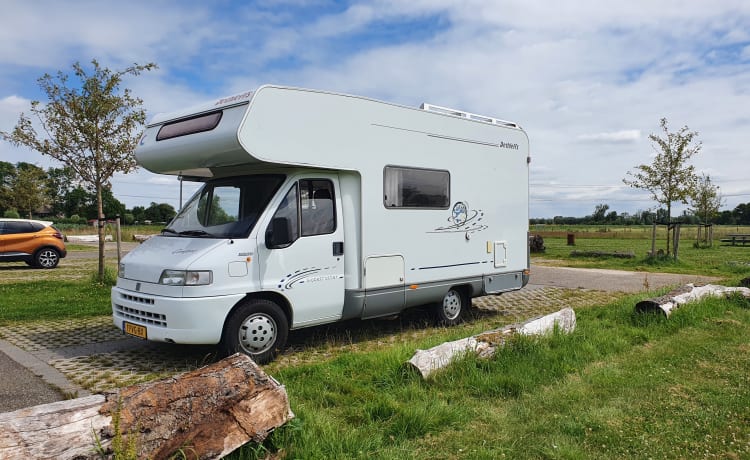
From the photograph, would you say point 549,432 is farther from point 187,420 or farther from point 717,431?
point 187,420

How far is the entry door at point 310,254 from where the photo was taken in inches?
240

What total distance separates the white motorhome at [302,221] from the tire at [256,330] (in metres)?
0.01

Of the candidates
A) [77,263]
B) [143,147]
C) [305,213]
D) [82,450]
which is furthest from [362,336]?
[77,263]

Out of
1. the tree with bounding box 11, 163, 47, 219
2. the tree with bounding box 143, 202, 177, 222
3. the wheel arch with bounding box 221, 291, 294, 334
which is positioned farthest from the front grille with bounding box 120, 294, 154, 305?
the tree with bounding box 143, 202, 177, 222

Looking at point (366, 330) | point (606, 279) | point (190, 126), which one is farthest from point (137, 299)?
point (606, 279)

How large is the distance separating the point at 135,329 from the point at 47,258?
13.4 metres

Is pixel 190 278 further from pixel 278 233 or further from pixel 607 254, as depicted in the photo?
pixel 607 254

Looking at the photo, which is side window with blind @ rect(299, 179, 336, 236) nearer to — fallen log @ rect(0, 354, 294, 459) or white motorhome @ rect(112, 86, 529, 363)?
white motorhome @ rect(112, 86, 529, 363)

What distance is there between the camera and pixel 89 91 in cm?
1140

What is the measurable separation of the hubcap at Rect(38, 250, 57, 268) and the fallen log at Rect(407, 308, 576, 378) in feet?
51.8

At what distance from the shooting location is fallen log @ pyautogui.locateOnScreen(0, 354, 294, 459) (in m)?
2.92

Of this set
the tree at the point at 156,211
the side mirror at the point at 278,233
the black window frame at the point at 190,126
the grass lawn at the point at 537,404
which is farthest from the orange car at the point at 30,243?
the tree at the point at 156,211

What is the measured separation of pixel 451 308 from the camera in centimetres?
833

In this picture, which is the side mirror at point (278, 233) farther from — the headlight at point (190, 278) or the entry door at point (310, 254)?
the headlight at point (190, 278)
